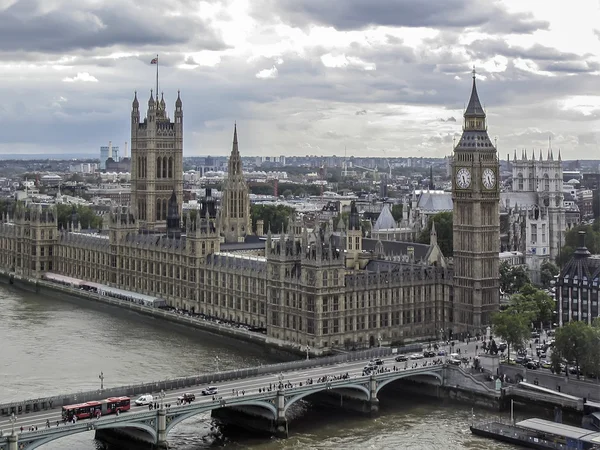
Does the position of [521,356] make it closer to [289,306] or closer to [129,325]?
[289,306]

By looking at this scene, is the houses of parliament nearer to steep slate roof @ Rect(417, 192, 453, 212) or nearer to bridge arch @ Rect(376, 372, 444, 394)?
bridge arch @ Rect(376, 372, 444, 394)

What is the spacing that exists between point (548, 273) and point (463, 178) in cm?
3250

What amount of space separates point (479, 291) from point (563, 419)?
22.2 meters

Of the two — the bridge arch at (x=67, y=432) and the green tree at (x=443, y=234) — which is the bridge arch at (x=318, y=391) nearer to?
the bridge arch at (x=67, y=432)

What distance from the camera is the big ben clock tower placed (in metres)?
88.9

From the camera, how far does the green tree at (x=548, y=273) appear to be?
385 feet

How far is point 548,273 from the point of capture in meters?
118

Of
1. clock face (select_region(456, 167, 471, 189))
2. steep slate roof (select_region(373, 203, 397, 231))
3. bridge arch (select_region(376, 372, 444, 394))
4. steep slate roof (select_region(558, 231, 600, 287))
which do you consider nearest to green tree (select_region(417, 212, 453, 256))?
steep slate roof (select_region(373, 203, 397, 231))

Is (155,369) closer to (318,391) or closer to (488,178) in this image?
(318,391)

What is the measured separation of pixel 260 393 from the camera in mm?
64562

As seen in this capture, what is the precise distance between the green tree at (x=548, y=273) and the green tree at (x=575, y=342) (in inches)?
1731

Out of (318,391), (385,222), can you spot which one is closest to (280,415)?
(318,391)

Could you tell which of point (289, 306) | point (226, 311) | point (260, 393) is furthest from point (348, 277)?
point (260, 393)

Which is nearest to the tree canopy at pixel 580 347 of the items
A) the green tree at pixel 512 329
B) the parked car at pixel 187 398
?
the green tree at pixel 512 329
